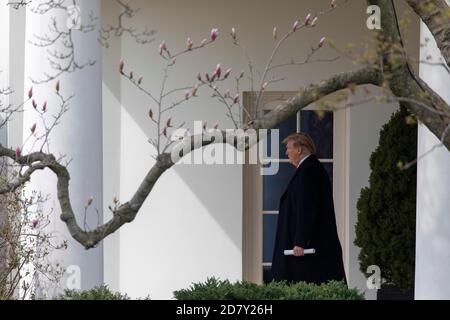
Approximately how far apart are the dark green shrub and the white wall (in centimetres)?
126

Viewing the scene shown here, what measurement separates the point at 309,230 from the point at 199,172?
1987 mm

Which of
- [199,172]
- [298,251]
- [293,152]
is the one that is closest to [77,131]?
[293,152]

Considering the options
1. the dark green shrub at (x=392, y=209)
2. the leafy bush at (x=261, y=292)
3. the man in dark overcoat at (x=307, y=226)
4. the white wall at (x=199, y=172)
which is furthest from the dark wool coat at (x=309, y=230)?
the leafy bush at (x=261, y=292)

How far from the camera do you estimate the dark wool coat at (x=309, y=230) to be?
967 cm

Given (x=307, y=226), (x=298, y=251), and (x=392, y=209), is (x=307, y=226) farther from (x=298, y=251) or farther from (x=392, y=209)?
(x=392, y=209)

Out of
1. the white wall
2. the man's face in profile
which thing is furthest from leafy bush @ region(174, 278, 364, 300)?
the white wall

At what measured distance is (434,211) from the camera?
767cm

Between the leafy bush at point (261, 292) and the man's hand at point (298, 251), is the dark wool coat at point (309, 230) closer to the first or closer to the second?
the man's hand at point (298, 251)

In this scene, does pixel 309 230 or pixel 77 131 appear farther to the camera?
pixel 309 230

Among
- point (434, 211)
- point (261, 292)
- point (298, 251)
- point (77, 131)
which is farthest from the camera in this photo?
point (298, 251)

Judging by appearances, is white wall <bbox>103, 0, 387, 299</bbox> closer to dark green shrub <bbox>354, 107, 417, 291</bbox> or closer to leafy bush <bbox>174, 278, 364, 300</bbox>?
dark green shrub <bbox>354, 107, 417, 291</bbox>

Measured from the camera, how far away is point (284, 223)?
9812 millimetres
